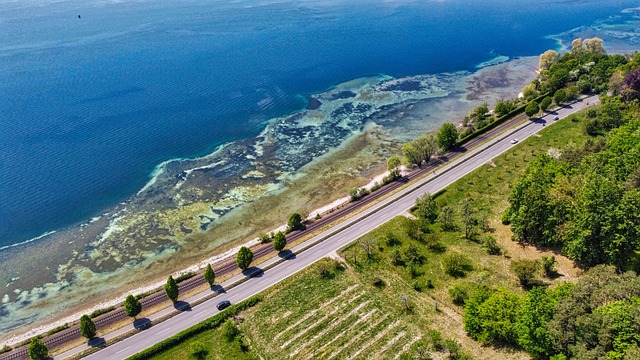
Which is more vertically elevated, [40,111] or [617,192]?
[40,111]

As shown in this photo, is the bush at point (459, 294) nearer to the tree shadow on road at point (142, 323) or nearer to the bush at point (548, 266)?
the bush at point (548, 266)

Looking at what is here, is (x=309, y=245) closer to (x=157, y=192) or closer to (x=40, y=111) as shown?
(x=157, y=192)

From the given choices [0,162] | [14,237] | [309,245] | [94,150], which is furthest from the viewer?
[94,150]

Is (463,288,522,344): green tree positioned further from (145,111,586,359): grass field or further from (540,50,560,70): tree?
(540,50,560,70): tree

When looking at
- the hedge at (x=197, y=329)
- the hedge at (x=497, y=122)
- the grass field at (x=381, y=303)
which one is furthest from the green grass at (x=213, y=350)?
the hedge at (x=497, y=122)

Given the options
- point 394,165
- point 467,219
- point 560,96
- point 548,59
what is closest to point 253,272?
point 467,219

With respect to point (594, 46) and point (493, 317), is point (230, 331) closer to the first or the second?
point (493, 317)

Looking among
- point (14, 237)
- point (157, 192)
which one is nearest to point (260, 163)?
point (157, 192)
